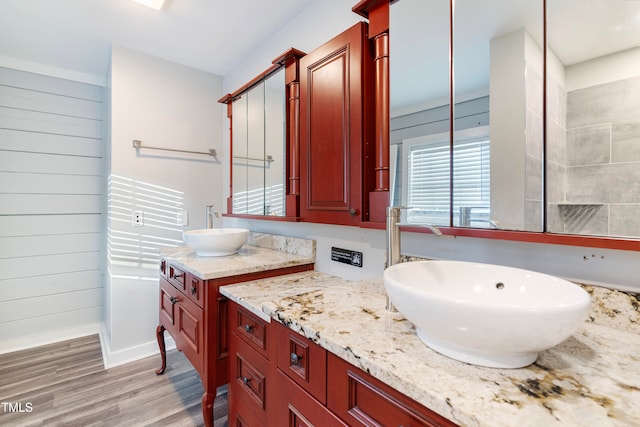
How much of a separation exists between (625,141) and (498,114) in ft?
1.05

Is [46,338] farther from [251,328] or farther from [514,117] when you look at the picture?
[514,117]

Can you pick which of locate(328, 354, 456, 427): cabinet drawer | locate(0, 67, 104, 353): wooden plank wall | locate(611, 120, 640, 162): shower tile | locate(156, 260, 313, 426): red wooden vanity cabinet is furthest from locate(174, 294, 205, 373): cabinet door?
locate(0, 67, 104, 353): wooden plank wall

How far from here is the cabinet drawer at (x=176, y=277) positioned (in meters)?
1.67

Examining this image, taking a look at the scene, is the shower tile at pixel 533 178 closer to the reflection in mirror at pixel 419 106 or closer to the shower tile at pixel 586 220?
the shower tile at pixel 586 220

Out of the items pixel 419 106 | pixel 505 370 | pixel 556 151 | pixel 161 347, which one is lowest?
pixel 161 347

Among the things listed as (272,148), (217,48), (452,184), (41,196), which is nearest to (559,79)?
(452,184)

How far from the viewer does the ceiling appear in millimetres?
1814

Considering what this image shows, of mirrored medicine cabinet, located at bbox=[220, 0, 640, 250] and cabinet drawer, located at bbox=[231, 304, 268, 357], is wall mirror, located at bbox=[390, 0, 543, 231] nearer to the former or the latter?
mirrored medicine cabinet, located at bbox=[220, 0, 640, 250]

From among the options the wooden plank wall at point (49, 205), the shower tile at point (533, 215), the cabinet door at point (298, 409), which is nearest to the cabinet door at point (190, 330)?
the cabinet door at point (298, 409)

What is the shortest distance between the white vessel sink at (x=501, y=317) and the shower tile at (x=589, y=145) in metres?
0.35

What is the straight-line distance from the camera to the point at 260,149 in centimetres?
214

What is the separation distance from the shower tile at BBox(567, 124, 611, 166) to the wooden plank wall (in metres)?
3.44

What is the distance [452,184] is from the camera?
109 centimetres

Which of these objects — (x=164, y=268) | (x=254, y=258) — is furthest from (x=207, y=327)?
(x=164, y=268)
